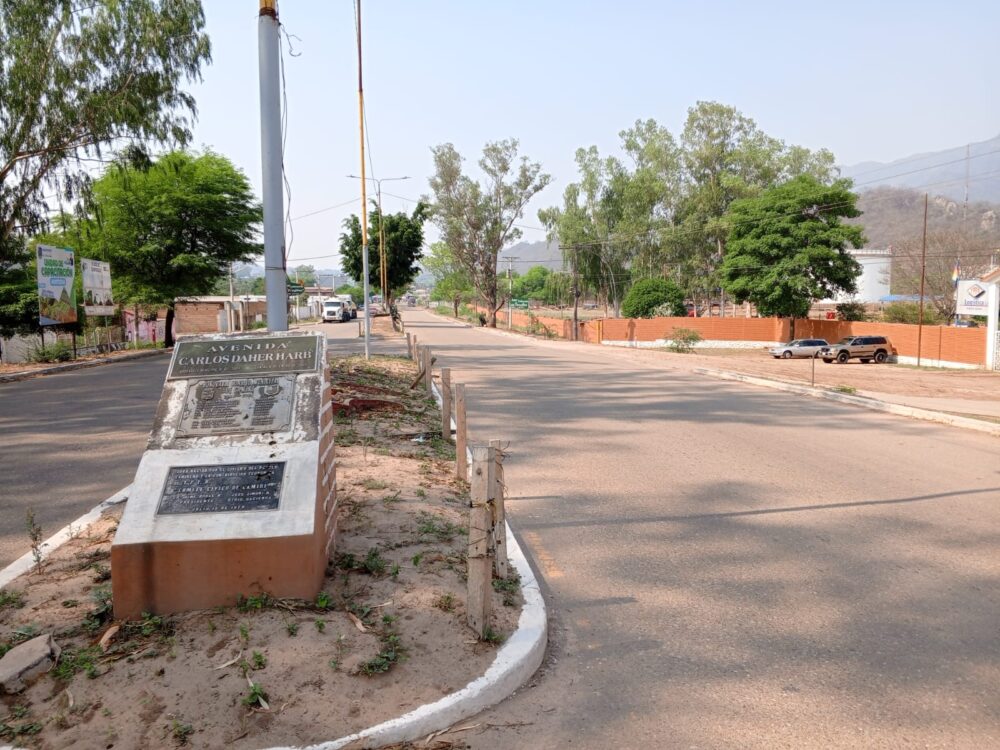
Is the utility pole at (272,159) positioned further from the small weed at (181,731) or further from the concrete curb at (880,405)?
the concrete curb at (880,405)

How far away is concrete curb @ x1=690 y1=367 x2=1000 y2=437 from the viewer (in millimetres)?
14048

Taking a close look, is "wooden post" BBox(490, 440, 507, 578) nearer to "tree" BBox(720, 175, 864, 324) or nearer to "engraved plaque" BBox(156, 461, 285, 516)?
"engraved plaque" BBox(156, 461, 285, 516)

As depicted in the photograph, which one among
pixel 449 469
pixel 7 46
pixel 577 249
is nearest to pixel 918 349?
pixel 577 249

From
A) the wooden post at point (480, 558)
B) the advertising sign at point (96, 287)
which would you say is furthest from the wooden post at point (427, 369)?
the advertising sign at point (96, 287)

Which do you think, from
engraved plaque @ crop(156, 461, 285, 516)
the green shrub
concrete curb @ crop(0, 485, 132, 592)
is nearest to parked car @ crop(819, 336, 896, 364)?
the green shrub

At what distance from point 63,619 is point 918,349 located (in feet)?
139

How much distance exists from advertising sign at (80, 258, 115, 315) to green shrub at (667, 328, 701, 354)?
104ft

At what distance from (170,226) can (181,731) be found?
117 ft

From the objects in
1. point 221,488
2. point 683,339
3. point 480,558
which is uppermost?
point 221,488

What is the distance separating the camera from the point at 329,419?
5355 millimetres

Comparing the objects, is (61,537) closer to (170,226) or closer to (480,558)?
(480,558)

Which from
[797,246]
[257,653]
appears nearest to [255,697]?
[257,653]

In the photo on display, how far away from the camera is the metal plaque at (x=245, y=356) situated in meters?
5.32

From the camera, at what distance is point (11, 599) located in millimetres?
4781
